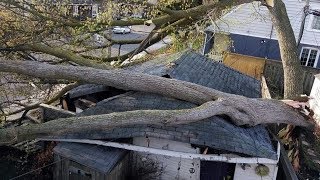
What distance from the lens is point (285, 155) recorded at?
1228cm

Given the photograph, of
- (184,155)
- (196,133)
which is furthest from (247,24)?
(184,155)

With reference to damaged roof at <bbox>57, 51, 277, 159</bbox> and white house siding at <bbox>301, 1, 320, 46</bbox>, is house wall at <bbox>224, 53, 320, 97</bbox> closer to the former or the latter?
white house siding at <bbox>301, 1, 320, 46</bbox>

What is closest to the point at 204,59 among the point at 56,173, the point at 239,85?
the point at 239,85

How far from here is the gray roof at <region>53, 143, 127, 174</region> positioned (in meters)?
9.35

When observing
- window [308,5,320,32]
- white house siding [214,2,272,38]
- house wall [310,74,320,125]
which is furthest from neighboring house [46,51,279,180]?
window [308,5,320,32]

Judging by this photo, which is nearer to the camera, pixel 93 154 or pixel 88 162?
pixel 88 162

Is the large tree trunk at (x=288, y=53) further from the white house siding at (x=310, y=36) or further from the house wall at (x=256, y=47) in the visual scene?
the white house siding at (x=310, y=36)

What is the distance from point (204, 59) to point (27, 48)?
6.53m

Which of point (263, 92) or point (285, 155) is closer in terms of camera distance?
point (285, 155)

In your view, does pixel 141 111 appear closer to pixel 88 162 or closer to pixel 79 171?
pixel 88 162

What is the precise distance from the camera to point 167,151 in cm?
994

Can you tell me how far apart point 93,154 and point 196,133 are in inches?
106

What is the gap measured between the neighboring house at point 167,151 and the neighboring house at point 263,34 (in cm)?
1269

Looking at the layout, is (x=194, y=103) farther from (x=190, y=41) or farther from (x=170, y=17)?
(x=190, y=41)
